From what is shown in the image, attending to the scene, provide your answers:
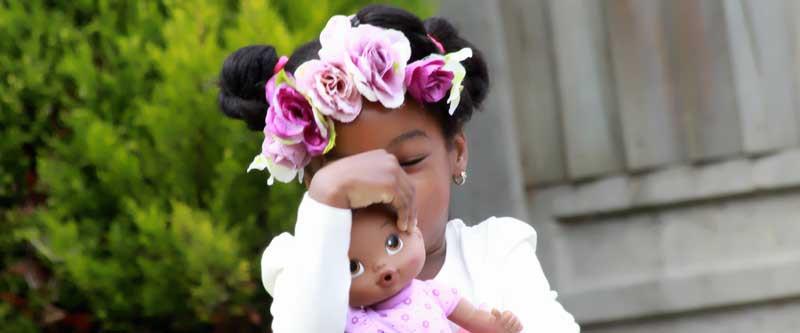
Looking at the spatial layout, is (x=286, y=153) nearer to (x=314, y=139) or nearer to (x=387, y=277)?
(x=314, y=139)

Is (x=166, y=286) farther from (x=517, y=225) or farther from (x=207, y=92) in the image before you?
(x=517, y=225)

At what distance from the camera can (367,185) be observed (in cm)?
270

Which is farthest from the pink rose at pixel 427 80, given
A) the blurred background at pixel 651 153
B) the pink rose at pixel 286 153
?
the blurred background at pixel 651 153

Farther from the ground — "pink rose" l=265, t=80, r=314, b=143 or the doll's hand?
"pink rose" l=265, t=80, r=314, b=143

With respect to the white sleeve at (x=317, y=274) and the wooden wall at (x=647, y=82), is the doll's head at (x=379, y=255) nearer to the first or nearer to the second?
the white sleeve at (x=317, y=274)

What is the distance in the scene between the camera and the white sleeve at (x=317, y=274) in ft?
8.89

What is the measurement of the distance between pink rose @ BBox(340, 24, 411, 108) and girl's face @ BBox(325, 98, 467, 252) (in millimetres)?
40

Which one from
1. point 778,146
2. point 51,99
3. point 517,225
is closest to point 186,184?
point 51,99

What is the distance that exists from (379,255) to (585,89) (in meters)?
3.38

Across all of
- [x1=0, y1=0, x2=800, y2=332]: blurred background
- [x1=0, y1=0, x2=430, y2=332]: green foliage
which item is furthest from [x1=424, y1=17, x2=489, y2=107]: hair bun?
[x1=0, y1=0, x2=800, y2=332]: blurred background

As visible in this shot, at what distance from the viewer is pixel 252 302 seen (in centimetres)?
480

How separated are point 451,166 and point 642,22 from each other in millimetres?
3015

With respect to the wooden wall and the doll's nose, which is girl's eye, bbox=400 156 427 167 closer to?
the doll's nose

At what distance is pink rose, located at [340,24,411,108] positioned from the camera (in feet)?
9.31
